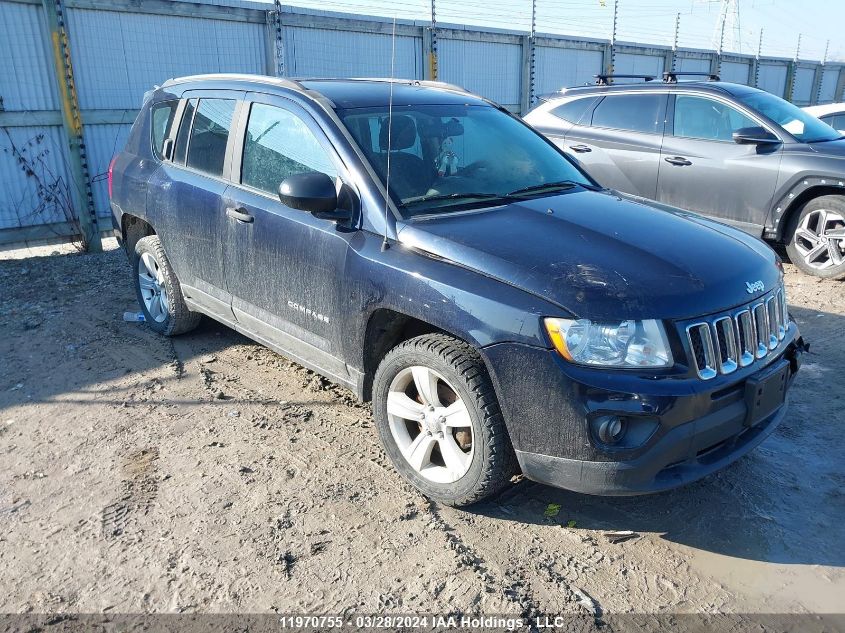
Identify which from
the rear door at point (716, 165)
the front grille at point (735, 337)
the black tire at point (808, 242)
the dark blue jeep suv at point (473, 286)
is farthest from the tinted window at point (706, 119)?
the front grille at point (735, 337)

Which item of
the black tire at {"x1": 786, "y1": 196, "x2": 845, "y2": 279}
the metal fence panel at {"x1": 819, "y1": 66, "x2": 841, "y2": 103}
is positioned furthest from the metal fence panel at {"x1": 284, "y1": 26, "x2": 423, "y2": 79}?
the metal fence panel at {"x1": 819, "y1": 66, "x2": 841, "y2": 103}

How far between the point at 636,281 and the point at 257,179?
7.69 feet

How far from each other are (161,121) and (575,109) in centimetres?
491

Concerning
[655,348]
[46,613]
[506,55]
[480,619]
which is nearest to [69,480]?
[46,613]

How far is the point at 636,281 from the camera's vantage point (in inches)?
112

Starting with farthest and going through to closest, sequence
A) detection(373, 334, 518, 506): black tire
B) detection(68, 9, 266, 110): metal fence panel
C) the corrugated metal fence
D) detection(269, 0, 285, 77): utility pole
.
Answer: detection(269, 0, 285, 77): utility pole
detection(68, 9, 266, 110): metal fence panel
the corrugated metal fence
detection(373, 334, 518, 506): black tire

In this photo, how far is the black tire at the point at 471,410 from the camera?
296cm

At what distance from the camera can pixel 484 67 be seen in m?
12.8

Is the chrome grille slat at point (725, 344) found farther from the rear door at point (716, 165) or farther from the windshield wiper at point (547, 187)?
the rear door at point (716, 165)

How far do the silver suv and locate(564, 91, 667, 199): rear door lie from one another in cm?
1

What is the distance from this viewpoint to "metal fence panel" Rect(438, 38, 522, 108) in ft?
40.0

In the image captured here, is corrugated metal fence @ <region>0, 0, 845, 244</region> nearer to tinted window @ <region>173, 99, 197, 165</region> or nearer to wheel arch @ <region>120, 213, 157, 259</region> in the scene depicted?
wheel arch @ <region>120, 213, 157, 259</region>

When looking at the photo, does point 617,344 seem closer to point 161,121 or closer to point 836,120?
point 161,121

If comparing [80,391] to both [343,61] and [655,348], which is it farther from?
[343,61]
